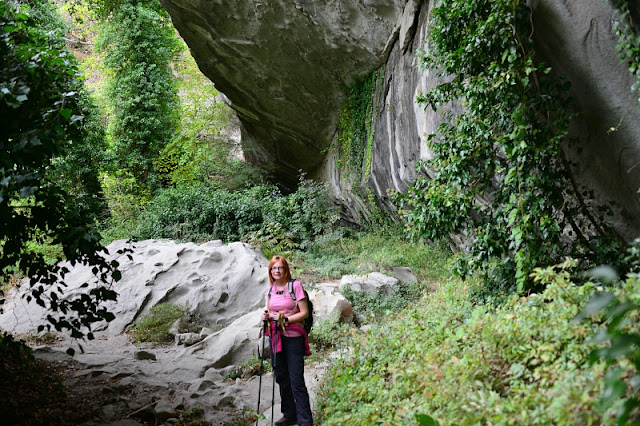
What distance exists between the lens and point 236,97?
1523 centimetres

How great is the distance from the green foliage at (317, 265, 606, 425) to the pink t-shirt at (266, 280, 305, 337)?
81 centimetres

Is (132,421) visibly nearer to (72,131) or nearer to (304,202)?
(72,131)

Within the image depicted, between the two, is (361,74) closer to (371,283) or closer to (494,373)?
(371,283)

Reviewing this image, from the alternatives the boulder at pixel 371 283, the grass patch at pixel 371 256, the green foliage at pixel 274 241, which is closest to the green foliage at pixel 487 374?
the boulder at pixel 371 283

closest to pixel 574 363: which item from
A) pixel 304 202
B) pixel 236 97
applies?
pixel 304 202

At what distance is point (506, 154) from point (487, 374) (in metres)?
2.21

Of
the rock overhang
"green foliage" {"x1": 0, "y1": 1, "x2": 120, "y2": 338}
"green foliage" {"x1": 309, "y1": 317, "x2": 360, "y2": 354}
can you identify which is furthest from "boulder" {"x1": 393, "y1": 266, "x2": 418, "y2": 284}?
"green foliage" {"x1": 0, "y1": 1, "x2": 120, "y2": 338}

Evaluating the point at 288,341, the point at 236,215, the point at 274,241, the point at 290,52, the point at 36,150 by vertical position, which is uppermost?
the point at 290,52

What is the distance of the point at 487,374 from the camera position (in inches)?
127

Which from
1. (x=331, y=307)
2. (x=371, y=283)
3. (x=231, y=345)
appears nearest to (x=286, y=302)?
(x=231, y=345)

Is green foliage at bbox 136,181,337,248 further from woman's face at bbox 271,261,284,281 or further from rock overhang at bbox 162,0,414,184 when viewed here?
woman's face at bbox 271,261,284,281

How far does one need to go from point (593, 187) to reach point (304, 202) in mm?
9719

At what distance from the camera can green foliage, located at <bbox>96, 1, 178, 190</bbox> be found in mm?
18688

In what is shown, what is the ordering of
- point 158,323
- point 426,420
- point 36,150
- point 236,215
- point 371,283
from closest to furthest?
point 426,420 → point 36,150 → point 371,283 → point 158,323 → point 236,215
